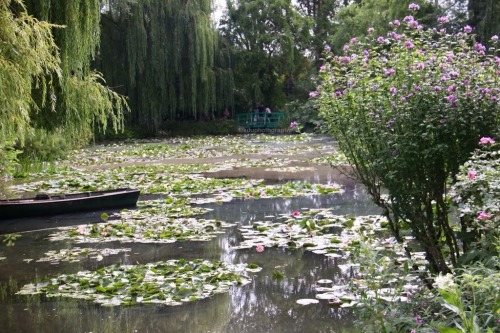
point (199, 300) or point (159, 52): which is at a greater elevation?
point (159, 52)

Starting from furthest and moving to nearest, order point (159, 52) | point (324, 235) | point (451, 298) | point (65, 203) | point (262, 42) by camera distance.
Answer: point (262, 42) → point (159, 52) → point (65, 203) → point (324, 235) → point (451, 298)

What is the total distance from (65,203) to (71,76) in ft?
7.52

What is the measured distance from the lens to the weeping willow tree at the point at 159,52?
22047mm

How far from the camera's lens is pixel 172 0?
22.8 metres

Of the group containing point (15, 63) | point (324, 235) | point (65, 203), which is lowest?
point (324, 235)

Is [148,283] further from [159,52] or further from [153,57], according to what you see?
[159,52]

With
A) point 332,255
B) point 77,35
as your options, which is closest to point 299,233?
point 332,255

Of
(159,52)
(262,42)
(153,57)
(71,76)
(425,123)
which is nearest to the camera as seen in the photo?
(425,123)

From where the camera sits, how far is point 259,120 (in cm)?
3039

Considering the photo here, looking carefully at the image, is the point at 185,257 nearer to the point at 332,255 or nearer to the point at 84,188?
the point at 332,255

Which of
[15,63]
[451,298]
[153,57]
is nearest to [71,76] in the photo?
[15,63]

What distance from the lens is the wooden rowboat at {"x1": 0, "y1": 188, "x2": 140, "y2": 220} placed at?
7.71m

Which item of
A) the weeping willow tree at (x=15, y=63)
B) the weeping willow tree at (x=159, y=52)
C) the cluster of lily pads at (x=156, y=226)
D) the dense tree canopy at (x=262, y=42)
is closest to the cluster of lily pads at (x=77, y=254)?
the cluster of lily pads at (x=156, y=226)

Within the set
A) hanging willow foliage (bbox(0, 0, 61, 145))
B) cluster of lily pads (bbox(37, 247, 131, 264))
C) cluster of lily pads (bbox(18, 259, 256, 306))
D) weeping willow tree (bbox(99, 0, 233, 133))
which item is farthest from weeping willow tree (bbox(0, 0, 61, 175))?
weeping willow tree (bbox(99, 0, 233, 133))
